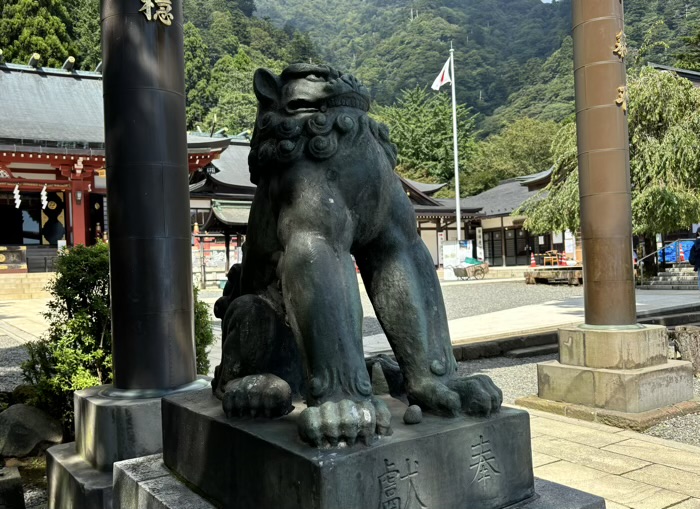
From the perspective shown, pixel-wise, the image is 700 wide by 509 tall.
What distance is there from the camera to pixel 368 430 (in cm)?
141

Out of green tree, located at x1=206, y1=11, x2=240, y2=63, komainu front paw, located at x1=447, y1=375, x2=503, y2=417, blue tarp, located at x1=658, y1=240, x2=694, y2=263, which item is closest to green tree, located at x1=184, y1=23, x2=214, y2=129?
green tree, located at x1=206, y1=11, x2=240, y2=63

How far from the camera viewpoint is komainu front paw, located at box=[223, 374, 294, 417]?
1.67 metres

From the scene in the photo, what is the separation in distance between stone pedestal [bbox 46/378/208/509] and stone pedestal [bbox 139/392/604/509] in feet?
3.29

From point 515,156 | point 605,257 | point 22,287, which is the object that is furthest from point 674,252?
point 22,287

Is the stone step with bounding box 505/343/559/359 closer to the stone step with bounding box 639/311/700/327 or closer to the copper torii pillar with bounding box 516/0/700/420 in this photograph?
the stone step with bounding box 639/311/700/327

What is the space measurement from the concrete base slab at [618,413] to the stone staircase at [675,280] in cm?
1269

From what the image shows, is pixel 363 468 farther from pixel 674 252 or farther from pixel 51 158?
pixel 674 252

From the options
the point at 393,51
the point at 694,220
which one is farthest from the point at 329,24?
the point at 694,220

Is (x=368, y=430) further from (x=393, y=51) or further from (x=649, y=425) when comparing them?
(x=393, y=51)

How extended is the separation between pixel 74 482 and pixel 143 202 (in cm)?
145

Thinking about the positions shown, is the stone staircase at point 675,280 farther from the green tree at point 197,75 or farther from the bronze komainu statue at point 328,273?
the green tree at point 197,75

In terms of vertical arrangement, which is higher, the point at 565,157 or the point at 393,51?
the point at 393,51

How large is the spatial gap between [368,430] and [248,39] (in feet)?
210

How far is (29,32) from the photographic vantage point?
2648 centimetres
